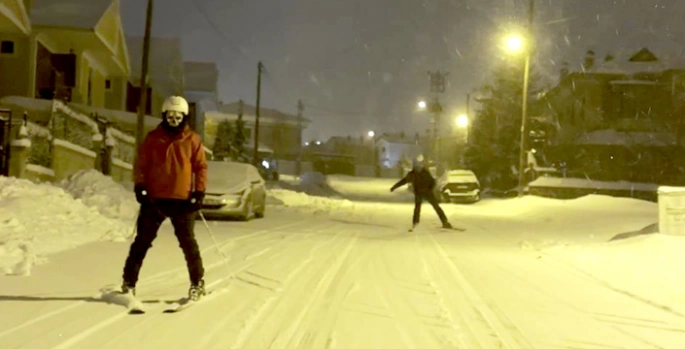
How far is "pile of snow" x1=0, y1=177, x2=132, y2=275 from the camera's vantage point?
366 inches

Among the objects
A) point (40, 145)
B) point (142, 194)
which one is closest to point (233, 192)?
point (40, 145)

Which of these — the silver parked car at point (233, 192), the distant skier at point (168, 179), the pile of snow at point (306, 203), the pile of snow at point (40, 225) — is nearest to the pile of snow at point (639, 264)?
the distant skier at point (168, 179)

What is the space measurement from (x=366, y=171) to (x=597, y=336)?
93.5 meters

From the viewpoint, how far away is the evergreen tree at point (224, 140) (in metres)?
60.3

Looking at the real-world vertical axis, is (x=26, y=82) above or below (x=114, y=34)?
below

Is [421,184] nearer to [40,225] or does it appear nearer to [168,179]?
[40,225]

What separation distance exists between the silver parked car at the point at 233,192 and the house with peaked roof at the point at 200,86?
121 ft

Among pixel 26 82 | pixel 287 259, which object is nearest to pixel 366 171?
pixel 26 82

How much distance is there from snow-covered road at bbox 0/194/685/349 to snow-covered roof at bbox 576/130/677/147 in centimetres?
3773

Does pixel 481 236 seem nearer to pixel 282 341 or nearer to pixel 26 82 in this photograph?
pixel 282 341

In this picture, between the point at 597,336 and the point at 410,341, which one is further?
the point at 597,336

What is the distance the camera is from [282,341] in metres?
5.83

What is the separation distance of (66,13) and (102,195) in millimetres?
16692

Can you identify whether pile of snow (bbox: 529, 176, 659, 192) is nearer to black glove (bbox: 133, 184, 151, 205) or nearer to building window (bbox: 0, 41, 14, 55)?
building window (bbox: 0, 41, 14, 55)
